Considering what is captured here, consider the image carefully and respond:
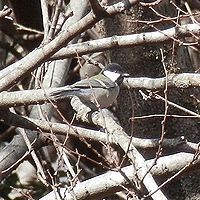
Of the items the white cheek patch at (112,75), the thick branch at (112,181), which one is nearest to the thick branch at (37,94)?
the thick branch at (112,181)

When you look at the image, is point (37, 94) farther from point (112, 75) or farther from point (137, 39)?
point (112, 75)

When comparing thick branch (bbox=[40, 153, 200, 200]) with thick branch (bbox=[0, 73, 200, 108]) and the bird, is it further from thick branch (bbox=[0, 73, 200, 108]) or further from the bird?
the bird

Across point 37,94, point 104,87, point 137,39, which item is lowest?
point 104,87

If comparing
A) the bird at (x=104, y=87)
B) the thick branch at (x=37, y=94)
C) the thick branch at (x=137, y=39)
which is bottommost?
the bird at (x=104, y=87)

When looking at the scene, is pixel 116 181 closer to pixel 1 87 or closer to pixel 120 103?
pixel 1 87

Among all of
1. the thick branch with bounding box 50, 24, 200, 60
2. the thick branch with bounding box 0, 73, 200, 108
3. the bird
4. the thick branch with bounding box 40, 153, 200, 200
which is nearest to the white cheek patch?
the bird

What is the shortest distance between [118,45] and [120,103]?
48.5 inches

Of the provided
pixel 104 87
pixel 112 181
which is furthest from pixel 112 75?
pixel 112 181

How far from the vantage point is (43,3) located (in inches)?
137

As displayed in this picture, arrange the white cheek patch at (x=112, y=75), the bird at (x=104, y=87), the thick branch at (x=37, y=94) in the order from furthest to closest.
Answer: the white cheek patch at (x=112, y=75) < the bird at (x=104, y=87) < the thick branch at (x=37, y=94)

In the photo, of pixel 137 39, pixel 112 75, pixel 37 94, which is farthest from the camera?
pixel 112 75

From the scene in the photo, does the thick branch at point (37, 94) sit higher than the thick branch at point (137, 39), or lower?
lower

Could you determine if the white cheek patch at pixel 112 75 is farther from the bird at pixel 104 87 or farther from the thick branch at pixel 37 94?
the thick branch at pixel 37 94

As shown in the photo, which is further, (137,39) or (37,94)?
(37,94)
